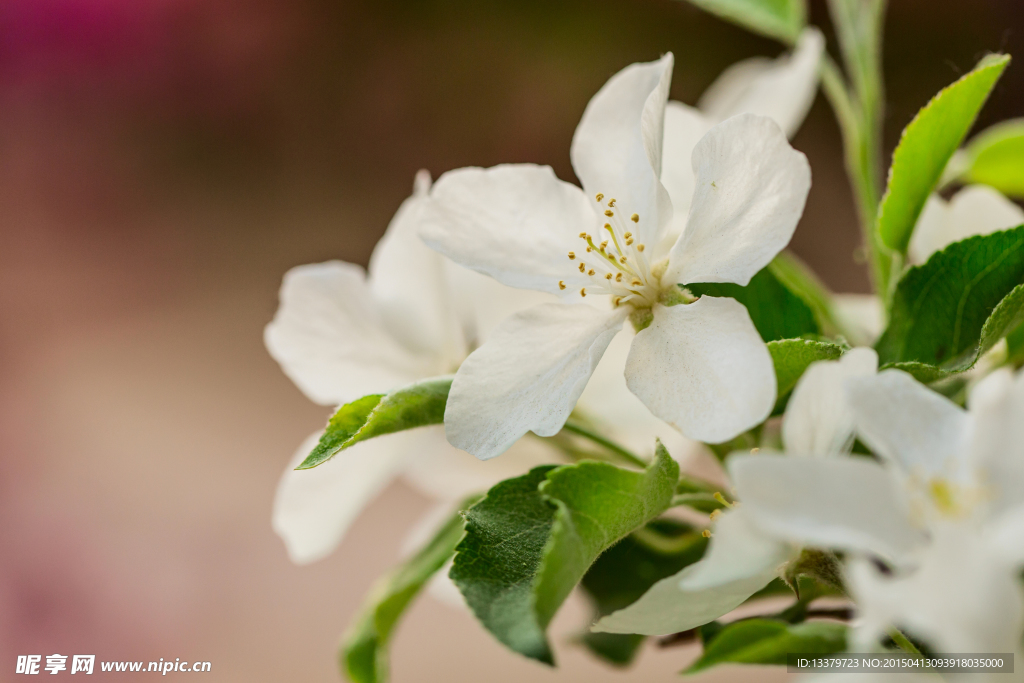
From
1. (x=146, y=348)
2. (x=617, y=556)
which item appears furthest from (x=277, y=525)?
(x=146, y=348)

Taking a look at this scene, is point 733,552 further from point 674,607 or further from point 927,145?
point 927,145

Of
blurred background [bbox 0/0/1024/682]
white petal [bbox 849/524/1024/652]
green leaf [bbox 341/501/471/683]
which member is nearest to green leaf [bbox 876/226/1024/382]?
white petal [bbox 849/524/1024/652]

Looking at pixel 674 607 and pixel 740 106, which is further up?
pixel 740 106

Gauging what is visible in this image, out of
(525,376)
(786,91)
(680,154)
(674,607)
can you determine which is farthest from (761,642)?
(786,91)

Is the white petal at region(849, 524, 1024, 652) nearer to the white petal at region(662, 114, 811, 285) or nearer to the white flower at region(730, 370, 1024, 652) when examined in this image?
the white flower at region(730, 370, 1024, 652)

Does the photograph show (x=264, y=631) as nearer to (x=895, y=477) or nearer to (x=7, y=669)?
(x=7, y=669)

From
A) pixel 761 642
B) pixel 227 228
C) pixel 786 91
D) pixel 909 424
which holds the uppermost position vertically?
pixel 786 91

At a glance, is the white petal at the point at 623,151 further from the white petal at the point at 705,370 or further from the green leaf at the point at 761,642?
the green leaf at the point at 761,642
